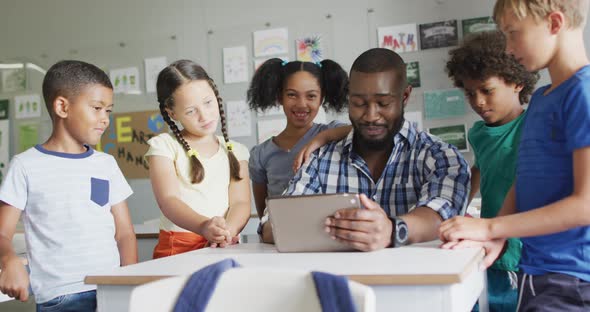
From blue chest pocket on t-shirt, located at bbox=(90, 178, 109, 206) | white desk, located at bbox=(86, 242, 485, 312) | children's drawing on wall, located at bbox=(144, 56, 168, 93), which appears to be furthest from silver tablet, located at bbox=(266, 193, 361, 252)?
children's drawing on wall, located at bbox=(144, 56, 168, 93)

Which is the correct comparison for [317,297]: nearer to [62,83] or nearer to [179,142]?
[179,142]

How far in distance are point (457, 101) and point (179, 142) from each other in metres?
1.98

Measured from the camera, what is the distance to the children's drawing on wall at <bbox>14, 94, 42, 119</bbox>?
170 inches

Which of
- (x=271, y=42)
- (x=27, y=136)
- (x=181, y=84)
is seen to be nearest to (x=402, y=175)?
(x=181, y=84)

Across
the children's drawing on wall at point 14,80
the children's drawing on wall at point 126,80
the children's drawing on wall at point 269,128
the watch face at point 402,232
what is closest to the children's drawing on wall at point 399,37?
the children's drawing on wall at point 269,128

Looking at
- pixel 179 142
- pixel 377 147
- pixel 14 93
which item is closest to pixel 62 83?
pixel 179 142

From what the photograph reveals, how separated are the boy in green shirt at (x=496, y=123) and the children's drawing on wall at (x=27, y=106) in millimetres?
3315

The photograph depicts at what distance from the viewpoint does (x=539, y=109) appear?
131cm

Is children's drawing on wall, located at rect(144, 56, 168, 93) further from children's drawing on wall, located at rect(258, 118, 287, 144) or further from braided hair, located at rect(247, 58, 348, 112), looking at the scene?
braided hair, located at rect(247, 58, 348, 112)

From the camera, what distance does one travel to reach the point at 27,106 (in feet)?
14.2

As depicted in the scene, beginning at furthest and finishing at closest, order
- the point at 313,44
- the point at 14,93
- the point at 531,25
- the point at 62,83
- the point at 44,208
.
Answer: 1. the point at 14,93
2. the point at 313,44
3. the point at 62,83
4. the point at 44,208
5. the point at 531,25

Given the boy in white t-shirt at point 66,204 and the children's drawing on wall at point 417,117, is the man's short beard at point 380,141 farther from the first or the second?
the children's drawing on wall at point 417,117

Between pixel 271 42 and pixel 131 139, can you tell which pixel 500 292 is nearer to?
pixel 271 42

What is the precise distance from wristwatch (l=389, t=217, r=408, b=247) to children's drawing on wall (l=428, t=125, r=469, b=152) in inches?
81.6
